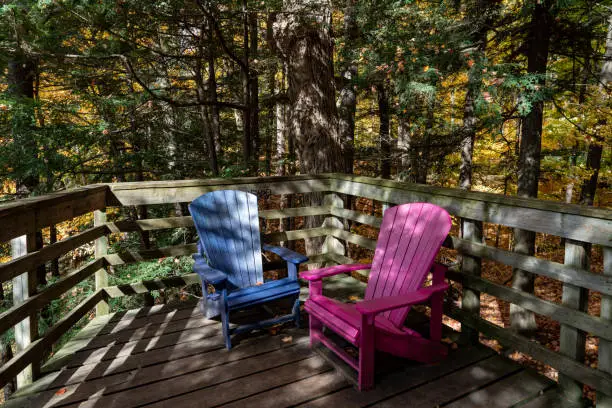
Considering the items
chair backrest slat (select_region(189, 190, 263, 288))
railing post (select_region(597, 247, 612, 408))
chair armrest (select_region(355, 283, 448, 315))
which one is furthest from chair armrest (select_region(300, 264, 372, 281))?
railing post (select_region(597, 247, 612, 408))

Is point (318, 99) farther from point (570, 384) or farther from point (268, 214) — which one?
point (570, 384)

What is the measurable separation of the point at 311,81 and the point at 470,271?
2705 millimetres

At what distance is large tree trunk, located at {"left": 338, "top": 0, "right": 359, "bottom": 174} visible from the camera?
A: 241 inches

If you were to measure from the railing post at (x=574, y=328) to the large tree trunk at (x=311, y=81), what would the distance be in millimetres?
2651

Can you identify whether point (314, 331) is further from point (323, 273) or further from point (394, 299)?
point (394, 299)

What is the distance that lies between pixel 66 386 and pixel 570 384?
8.80 feet

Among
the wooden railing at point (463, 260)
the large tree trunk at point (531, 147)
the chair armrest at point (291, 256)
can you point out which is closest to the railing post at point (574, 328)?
the wooden railing at point (463, 260)

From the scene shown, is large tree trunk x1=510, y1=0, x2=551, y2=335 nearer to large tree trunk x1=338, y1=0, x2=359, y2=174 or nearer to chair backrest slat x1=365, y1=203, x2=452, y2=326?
large tree trunk x1=338, y1=0, x2=359, y2=174

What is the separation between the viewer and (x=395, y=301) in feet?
6.65

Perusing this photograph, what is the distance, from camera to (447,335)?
2660 millimetres

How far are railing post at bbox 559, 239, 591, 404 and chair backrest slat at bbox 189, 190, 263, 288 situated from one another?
6.53 ft

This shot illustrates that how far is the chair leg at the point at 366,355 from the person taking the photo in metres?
2.00

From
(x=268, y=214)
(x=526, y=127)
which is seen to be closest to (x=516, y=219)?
(x=268, y=214)

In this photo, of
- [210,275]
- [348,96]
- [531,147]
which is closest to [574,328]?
[210,275]
